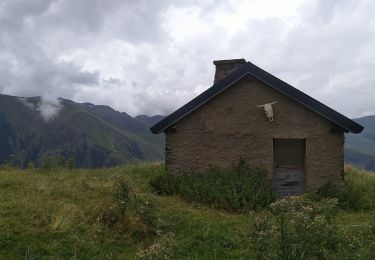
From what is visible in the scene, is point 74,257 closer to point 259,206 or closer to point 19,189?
point 19,189

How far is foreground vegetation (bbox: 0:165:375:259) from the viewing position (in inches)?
233

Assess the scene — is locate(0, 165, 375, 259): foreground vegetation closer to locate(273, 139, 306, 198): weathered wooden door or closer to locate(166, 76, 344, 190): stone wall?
Result: locate(166, 76, 344, 190): stone wall

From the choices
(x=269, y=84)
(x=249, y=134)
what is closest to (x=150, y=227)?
(x=249, y=134)

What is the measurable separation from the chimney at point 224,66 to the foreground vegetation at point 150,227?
6.94 meters

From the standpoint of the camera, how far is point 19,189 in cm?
1193

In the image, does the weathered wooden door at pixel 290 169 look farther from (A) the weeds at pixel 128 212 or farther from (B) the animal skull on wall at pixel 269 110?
(A) the weeds at pixel 128 212

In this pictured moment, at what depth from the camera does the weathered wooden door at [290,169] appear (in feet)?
50.1

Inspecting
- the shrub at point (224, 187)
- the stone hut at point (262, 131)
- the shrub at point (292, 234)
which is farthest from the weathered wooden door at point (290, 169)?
the shrub at point (292, 234)

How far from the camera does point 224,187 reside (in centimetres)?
1350

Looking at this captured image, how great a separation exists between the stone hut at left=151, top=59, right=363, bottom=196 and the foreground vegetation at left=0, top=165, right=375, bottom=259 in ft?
7.82

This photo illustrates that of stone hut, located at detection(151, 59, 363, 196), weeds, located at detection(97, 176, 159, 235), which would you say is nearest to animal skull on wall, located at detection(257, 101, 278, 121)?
stone hut, located at detection(151, 59, 363, 196)

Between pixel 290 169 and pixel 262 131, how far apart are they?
1.82 metres

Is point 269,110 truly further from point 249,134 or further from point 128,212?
point 128,212

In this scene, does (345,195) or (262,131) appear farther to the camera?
(262,131)
